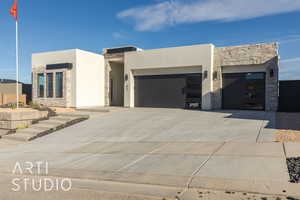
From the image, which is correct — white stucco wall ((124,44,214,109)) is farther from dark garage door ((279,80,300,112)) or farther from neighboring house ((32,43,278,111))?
dark garage door ((279,80,300,112))

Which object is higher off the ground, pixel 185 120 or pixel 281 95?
pixel 281 95

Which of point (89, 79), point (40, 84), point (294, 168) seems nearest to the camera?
point (294, 168)

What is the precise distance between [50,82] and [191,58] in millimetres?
13555

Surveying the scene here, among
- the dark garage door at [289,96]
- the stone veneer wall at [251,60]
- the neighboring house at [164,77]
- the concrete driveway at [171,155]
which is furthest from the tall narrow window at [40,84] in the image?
Answer: the dark garage door at [289,96]

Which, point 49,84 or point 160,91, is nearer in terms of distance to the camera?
point 160,91

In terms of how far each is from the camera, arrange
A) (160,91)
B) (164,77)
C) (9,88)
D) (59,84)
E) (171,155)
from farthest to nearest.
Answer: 1. (9,88)
2. (59,84)
3. (160,91)
4. (164,77)
5. (171,155)

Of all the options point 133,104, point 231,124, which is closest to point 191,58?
point 133,104

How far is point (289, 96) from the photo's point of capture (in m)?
16.5

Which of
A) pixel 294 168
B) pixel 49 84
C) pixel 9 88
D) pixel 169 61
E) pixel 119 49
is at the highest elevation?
pixel 119 49

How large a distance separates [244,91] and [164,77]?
21.4 feet

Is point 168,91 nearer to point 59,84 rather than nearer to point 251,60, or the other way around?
point 251,60

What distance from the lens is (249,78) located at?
1694 centimetres

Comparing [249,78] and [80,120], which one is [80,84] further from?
[249,78]

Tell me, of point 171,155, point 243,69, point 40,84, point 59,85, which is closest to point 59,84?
point 59,85
